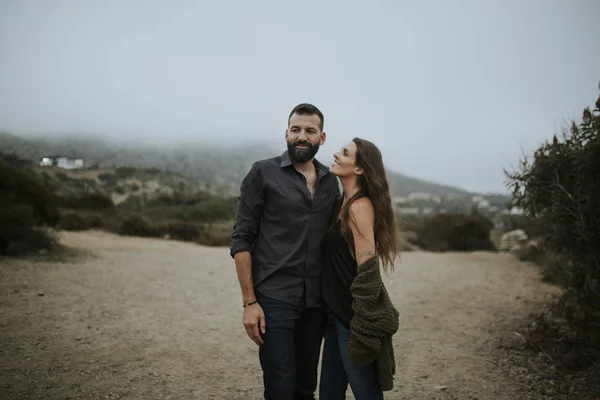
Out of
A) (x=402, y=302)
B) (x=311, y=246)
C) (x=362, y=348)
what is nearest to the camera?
(x=362, y=348)

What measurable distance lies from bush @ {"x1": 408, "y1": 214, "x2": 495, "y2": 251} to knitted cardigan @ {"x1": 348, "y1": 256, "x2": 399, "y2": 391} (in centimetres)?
1832

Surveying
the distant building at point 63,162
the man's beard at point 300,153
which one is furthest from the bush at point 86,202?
the man's beard at point 300,153

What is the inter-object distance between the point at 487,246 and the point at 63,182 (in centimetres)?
3350

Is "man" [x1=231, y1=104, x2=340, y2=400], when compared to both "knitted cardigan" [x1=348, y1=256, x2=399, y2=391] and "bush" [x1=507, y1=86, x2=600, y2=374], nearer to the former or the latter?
"knitted cardigan" [x1=348, y1=256, x2=399, y2=391]

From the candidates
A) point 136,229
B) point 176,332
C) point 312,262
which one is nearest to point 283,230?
point 312,262

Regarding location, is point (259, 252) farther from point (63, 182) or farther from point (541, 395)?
point (63, 182)

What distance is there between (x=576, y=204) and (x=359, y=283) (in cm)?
382

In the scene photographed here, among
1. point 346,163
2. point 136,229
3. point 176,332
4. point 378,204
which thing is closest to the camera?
point 378,204

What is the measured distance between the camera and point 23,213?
9492 millimetres

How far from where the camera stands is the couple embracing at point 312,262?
7.70 feet

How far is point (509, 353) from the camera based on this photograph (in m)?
5.08

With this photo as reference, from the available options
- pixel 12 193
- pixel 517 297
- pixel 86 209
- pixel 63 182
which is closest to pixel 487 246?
pixel 517 297

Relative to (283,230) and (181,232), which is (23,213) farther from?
(283,230)

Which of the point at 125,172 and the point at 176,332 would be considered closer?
the point at 176,332
